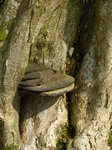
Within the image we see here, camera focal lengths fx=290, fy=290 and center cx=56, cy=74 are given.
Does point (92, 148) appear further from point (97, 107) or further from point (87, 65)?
point (87, 65)

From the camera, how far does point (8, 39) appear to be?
3.76m

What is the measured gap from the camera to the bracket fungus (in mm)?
3527

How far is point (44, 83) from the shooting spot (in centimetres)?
358

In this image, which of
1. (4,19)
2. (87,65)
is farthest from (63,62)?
(4,19)

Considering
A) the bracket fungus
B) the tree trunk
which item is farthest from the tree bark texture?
the bracket fungus

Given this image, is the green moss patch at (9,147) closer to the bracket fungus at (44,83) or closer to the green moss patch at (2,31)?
the bracket fungus at (44,83)

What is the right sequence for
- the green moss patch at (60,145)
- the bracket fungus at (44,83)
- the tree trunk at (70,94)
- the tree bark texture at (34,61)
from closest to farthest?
the bracket fungus at (44,83) < the tree bark texture at (34,61) < the tree trunk at (70,94) < the green moss patch at (60,145)

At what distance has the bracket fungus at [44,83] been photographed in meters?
3.53

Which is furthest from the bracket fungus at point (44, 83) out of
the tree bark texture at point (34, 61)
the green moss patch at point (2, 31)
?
the green moss patch at point (2, 31)

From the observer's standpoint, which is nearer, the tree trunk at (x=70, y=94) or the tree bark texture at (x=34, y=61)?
the tree bark texture at (x=34, y=61)

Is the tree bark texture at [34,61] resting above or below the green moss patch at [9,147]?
above

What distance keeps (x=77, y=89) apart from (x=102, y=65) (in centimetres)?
51

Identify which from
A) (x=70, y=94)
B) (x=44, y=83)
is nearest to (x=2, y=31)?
(x=44, y=83)

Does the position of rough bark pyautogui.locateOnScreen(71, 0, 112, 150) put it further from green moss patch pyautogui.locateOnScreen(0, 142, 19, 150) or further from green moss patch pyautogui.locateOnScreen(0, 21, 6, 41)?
green moss patch pyautogui.locateOnScreen(0, 21, 6, 41)
